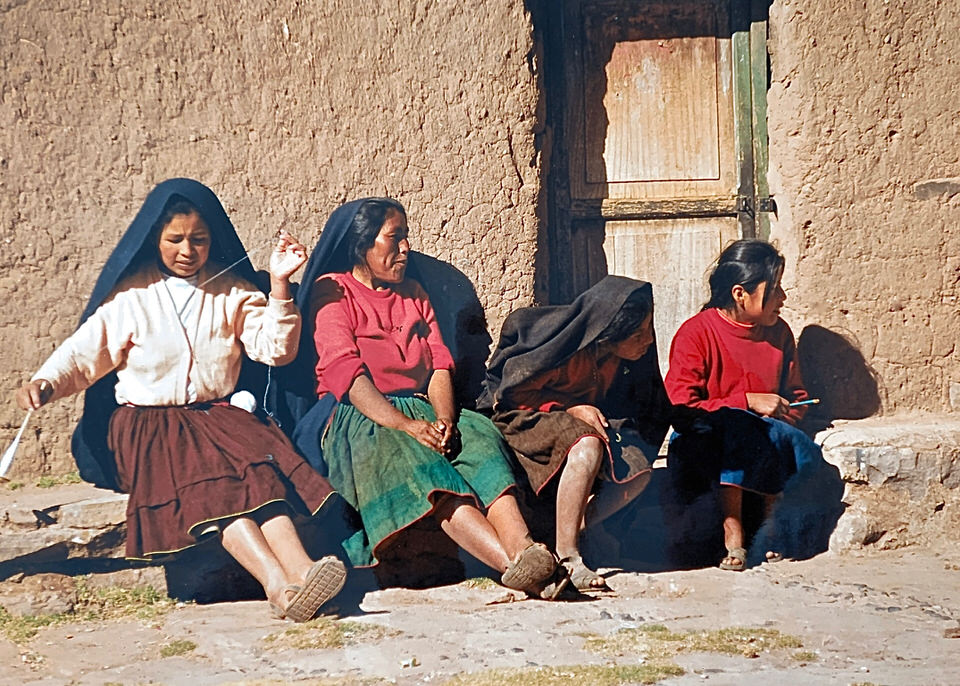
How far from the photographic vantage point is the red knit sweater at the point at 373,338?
4441 millimetres

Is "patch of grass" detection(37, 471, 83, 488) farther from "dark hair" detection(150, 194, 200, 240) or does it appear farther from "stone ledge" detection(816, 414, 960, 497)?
"stone ledge" detection(816, 414, 960, 497)

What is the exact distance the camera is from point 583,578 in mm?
4234

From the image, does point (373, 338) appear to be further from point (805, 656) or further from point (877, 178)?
point (877, 178)

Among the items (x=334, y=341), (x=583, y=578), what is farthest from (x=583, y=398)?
(x=334, y=341)

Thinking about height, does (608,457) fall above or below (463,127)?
below

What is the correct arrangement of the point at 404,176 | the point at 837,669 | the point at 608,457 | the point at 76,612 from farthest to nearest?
the point at 404,176 < the point at 608,457 < the point at 76,612 < the point at 837,669

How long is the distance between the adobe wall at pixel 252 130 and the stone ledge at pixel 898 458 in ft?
4.46

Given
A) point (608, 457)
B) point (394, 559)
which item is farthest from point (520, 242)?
point (394, 559)

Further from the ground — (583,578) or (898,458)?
(898,458)

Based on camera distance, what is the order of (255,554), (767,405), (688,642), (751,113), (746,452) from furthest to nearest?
(751,113)
(767,405)
(746,452)
(255,554)
(688,642)

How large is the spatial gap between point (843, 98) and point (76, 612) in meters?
3.46

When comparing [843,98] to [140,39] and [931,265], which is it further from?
[140,39]

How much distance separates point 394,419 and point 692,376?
47.0 inches

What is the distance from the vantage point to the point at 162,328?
14.2 ft
